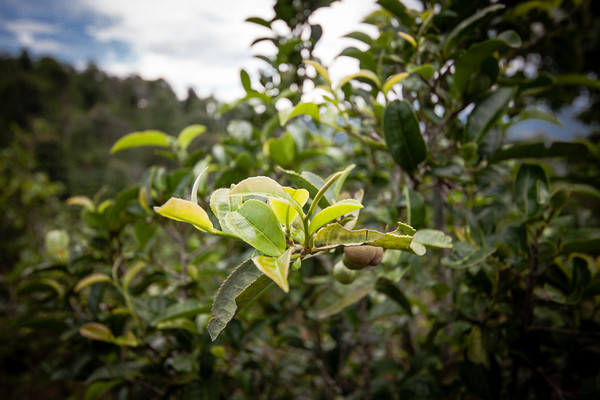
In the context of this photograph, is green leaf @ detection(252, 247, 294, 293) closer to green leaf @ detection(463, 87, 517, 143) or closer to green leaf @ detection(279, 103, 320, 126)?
green leaf @ detection(279, 103, 320, 126)

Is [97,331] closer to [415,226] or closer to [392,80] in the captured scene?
[415,226]

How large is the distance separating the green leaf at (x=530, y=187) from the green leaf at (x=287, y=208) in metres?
0.60

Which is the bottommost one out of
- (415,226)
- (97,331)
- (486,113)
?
(97,331)

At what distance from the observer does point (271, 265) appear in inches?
14.3

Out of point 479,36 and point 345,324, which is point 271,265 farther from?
point 345,324

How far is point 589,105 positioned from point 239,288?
6.63 metres

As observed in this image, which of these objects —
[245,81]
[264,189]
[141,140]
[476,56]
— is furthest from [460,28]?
[141,140]

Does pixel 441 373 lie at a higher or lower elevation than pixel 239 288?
lower

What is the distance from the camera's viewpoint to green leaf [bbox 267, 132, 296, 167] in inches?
37.6

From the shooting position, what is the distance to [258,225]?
0.41m

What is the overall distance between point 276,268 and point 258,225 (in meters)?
0.07

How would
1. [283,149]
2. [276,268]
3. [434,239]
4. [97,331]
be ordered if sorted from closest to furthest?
[276,268]
[434,239]
[97,331]
[283,149]

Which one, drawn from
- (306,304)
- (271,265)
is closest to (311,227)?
(271,265)

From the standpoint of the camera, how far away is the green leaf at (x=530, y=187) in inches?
28.6
